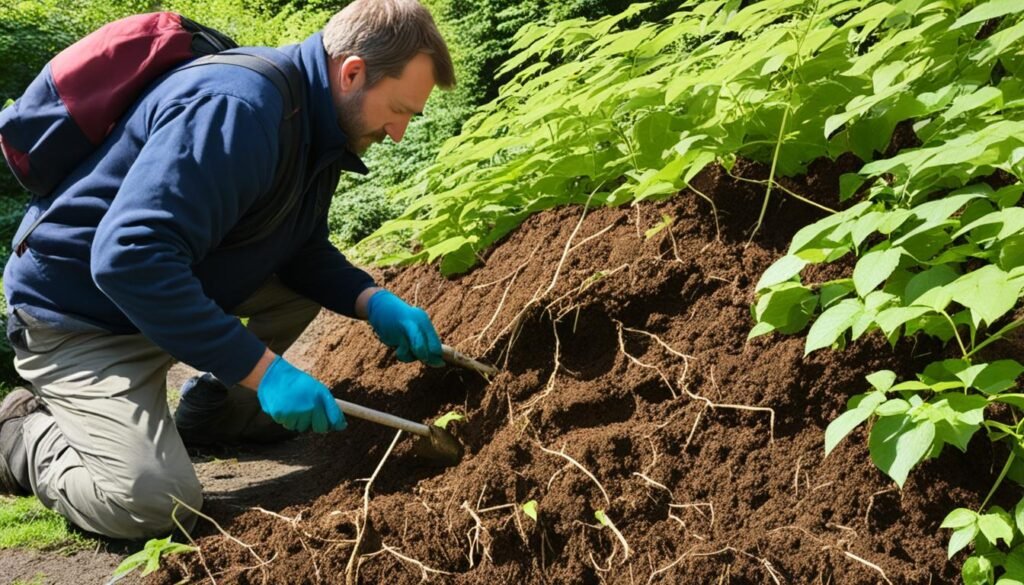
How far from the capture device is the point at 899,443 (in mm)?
1852

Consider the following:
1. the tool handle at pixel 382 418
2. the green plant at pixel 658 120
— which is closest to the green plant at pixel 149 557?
the tool handle at pixel 382 418

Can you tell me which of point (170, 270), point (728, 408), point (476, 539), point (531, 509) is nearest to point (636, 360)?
point (728, 408)

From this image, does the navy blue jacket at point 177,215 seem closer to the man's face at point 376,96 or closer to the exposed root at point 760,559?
the man's face at point 376,96

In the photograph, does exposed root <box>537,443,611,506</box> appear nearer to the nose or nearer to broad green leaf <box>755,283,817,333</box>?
broad green leaf <box>755,283,817,333</box>

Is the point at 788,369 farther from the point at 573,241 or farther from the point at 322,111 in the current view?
the point at 322,111

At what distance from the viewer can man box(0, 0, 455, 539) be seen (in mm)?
2383

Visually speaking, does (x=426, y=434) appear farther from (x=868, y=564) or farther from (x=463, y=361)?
(x=868, y=564)

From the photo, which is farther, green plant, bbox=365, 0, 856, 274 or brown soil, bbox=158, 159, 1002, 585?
green plant, bbox=365, 0, 856, 274

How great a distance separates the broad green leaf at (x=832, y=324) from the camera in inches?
77.2

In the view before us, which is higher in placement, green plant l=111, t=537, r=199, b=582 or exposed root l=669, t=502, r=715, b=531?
green plant l=111, t=537, r=199, b=582

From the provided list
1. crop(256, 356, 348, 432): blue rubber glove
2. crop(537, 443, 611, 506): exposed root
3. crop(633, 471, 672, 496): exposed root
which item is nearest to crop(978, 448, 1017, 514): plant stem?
crop(633, 471, 672, 496): exposed root

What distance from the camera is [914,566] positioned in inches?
80.7

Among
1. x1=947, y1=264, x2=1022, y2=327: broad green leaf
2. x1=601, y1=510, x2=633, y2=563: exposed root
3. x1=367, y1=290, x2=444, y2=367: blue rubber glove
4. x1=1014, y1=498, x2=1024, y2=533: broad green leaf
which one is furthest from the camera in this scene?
x1=367, y1=290, x2=444, y2=367: blue rubber glove

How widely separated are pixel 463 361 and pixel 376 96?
835mm
